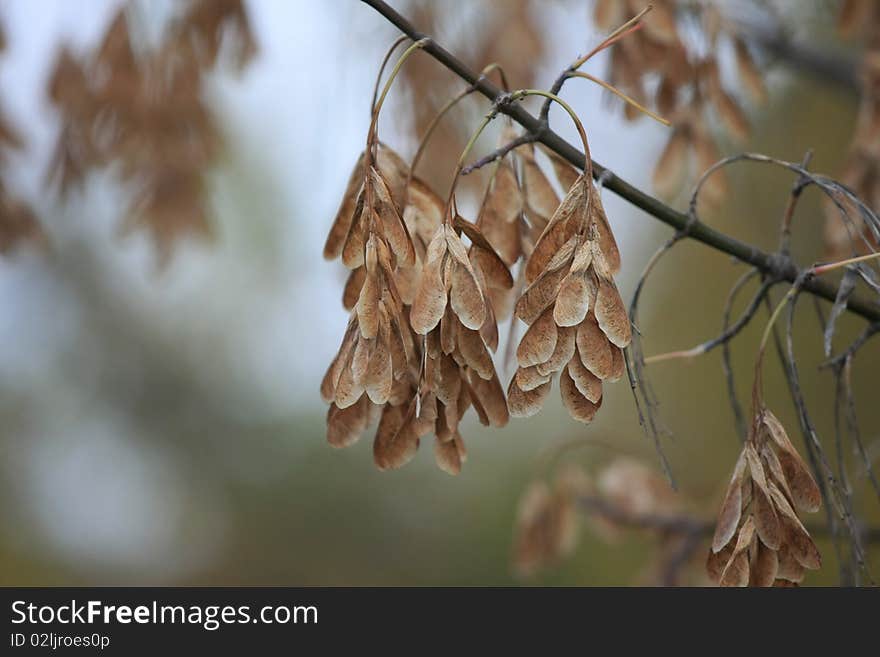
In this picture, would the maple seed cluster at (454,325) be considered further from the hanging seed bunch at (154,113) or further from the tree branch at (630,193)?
the hanging seed bunch at (154,113)

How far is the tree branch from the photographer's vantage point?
855mm

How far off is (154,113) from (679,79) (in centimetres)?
116

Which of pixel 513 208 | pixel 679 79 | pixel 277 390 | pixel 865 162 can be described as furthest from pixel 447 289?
pixel 277 390

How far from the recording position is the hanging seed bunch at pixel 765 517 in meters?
0.83

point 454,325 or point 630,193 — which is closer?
point 454,325

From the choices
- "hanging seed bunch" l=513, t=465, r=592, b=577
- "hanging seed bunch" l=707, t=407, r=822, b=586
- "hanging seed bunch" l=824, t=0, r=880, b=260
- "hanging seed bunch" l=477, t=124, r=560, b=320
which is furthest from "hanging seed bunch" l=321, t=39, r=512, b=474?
"hanging seed bunch" l=513, t=465, r=592, b=577

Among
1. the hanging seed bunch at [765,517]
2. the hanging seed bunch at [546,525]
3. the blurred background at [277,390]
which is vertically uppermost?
the blurred background at [277,390]

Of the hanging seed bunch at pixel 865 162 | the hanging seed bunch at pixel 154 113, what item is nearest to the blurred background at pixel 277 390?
the hanging seed bunch at pixel 154 113

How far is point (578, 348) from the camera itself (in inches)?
30.7

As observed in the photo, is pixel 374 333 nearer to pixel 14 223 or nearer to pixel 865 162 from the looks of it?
pixel 865 162

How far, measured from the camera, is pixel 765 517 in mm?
833

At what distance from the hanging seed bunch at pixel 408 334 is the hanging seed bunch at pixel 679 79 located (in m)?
0.62
